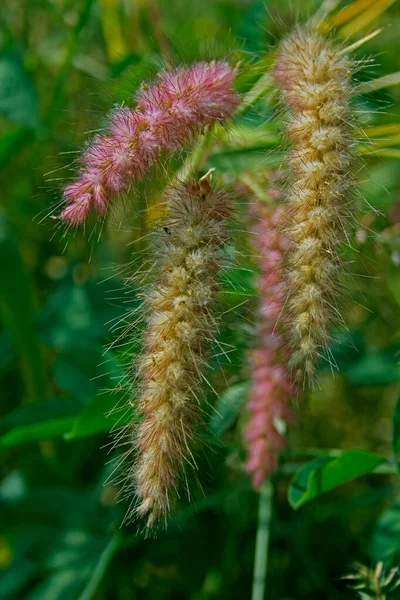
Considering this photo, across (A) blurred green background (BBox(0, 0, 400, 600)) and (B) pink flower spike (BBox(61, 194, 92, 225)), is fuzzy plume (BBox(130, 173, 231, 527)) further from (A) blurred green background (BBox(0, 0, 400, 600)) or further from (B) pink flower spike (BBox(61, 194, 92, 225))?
(A) blurred green background (BBox(0, 0, 400, 600))

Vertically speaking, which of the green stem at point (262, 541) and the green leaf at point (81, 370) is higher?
the green leaf at point (81, 370)

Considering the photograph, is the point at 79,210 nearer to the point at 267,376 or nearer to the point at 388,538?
the point at 267,376

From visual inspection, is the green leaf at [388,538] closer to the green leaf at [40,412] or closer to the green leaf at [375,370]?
the green leaf at [375,370]

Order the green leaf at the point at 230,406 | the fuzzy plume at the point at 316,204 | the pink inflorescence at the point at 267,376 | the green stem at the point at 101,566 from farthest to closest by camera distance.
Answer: the green stem at the point at 101,566
the green leaf at the point at 230,406
the pink inflorescence at the point at 267,376
the fuzzy plume at the point at 316,204

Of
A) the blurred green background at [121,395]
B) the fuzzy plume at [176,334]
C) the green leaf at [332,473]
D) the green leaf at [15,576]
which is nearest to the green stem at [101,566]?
the blurred green background at [121,395]

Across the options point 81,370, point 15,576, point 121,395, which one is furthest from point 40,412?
point 15,576

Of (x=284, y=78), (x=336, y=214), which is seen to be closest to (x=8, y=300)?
(x=284, y=78)
